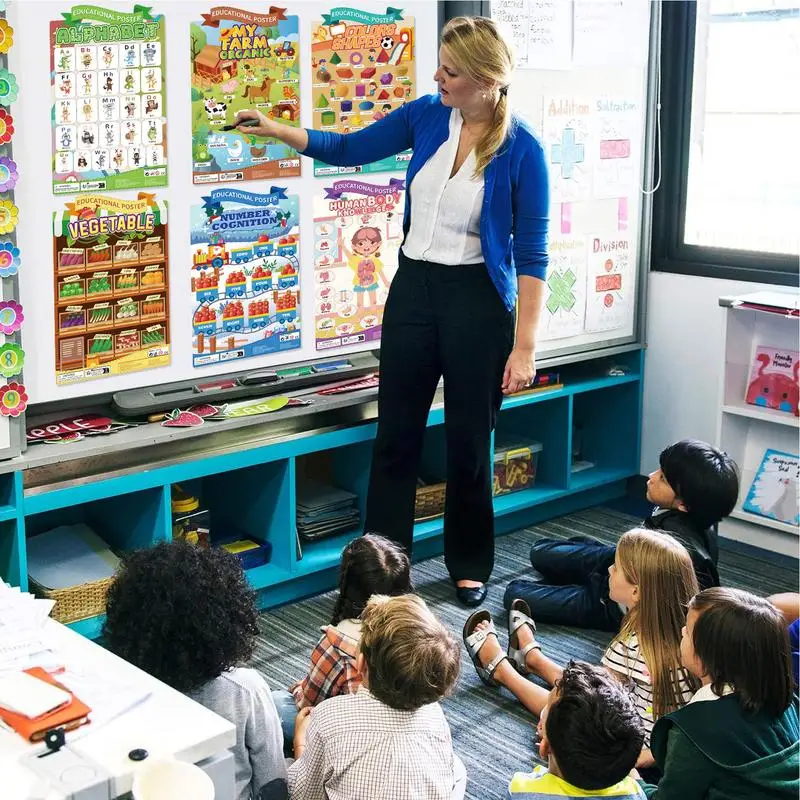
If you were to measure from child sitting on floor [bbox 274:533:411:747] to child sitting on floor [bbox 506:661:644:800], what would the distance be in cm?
50

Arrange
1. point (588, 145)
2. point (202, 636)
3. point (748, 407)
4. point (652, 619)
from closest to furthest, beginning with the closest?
point (202, 636) < point (652, 619) < point (748, 407) < point (588, 145)

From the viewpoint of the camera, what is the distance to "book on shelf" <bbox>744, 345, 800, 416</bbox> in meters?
3.57

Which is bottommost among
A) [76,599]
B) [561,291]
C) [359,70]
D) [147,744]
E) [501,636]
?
[501,636]

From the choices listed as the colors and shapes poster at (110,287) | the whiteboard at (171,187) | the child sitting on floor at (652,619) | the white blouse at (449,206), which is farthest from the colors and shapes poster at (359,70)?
the child sitting on floor at (652,619)

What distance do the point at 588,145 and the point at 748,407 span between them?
955mm

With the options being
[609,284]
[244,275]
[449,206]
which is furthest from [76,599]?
[609,284]

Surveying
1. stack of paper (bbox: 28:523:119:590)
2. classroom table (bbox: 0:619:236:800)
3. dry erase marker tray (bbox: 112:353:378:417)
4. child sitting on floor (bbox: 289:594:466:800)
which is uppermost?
dry erase marker tray (bbox: 112:353:378:417)

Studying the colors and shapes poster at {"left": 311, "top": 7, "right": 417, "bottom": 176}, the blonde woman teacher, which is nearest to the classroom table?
the blonde woman teacher

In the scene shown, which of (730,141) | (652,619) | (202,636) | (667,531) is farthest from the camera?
(730,141)

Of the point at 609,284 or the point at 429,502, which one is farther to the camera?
the point at 609,284

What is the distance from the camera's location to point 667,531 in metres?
2.84

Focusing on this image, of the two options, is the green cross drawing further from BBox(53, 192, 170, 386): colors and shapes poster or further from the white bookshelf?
BBox(53, 192, 170, 386): colors and shapes poster

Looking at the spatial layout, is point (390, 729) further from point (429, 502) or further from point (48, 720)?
point (429, 502)

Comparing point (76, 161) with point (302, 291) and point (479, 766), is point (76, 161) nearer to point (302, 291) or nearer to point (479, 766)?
point (302, 291)
